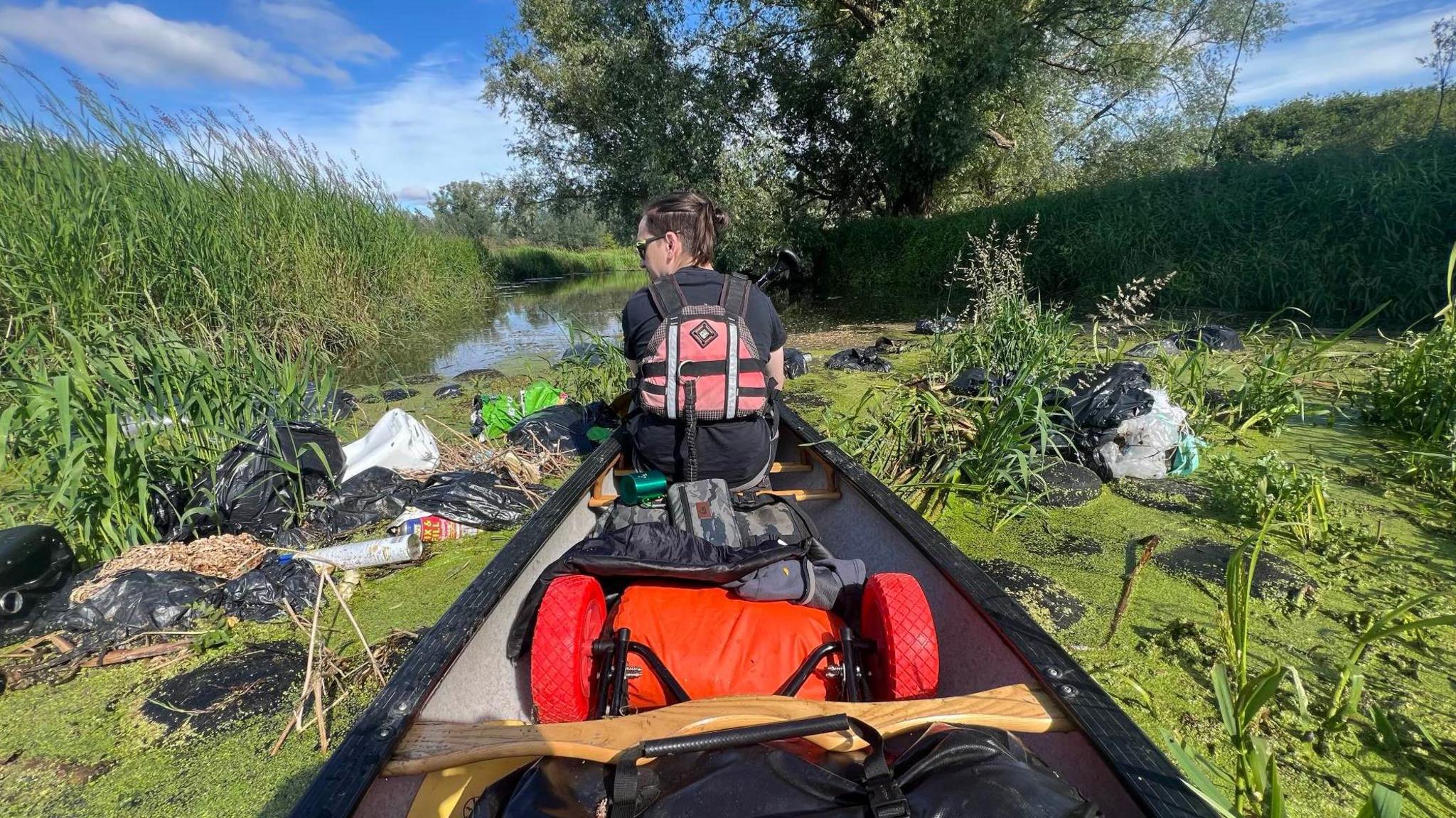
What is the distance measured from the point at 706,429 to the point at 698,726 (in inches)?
55.9

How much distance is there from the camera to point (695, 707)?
3.87 ft

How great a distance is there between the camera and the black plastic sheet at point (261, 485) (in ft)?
10.0

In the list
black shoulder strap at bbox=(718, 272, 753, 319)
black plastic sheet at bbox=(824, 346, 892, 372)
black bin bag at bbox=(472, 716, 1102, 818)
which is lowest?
black bin bag at bbox=(472, 716, 1102, 818)

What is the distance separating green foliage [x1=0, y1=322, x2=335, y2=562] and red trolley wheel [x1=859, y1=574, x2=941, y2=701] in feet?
9.92

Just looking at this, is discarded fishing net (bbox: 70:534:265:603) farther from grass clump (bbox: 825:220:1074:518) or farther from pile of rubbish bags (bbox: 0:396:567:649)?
grass clump (bbox: 825:220:1074:518)

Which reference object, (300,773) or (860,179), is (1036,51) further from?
(300,773)

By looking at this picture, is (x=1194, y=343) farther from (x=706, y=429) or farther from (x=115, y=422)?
(x=115, y=422)

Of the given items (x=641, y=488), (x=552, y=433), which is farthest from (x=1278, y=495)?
(x=552, y=433)

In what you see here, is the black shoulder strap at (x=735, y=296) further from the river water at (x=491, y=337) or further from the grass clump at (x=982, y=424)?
the river water at (x=491, y=337)

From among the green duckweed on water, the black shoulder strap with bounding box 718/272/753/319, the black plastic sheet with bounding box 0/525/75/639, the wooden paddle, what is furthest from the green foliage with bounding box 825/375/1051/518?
the black plastic sheet with bounding box 0/525/75/639

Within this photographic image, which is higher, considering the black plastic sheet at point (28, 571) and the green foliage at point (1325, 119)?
the green foliage at point (1325, 119)

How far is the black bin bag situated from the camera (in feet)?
2.83

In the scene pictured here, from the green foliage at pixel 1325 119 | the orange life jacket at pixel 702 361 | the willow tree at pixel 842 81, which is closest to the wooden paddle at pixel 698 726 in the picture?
the orange life jacket at pixel 702 361

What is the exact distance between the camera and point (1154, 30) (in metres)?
14.1
